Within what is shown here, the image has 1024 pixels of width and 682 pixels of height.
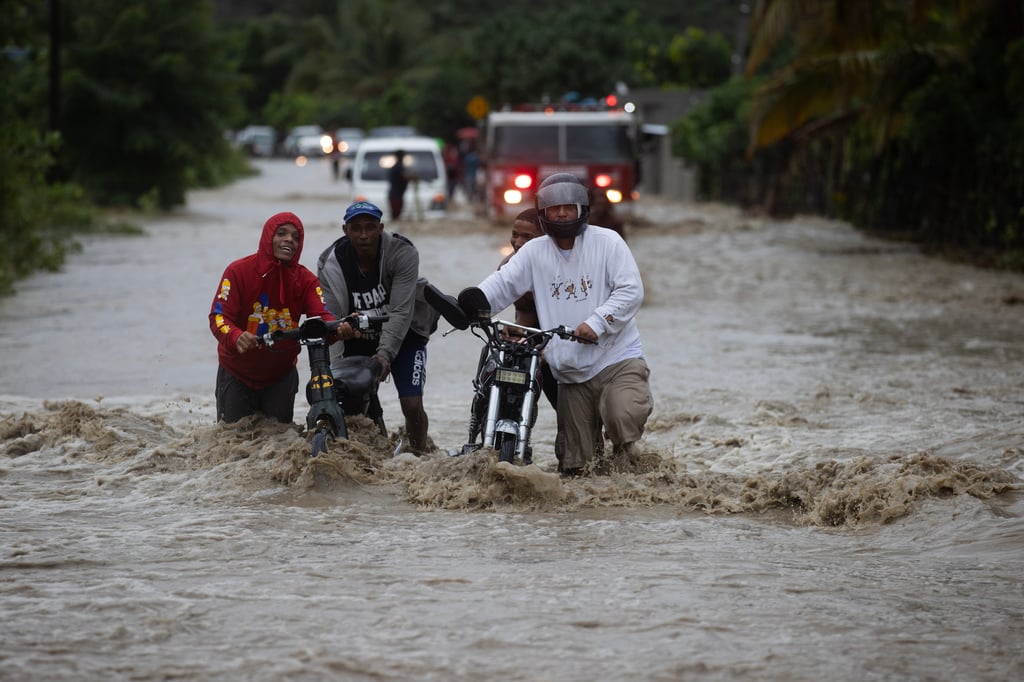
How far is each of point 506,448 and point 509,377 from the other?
363mm

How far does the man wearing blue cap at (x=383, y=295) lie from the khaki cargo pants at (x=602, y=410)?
2.89 ft

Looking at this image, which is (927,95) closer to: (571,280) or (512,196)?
(512,196)

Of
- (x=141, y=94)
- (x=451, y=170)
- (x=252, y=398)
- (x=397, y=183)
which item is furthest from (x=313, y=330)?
(x=451, y=170)

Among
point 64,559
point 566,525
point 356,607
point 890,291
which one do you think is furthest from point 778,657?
point 890,291

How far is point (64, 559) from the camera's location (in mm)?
6730

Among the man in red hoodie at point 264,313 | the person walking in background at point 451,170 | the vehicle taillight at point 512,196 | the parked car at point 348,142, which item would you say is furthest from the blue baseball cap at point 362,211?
the parked car at point 348,142

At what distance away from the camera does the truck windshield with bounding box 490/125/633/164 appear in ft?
87.2

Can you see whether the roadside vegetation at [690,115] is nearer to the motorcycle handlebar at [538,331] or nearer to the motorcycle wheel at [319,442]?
the motorcycle wheel at [319,442]

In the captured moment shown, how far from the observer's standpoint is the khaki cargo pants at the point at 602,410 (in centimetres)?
798

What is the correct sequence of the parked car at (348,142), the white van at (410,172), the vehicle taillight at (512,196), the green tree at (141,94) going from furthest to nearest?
1. the parked car at (348,142)
2. the green tree at (141,94)
3. the white van at (410,172)
4. the vehicle taillight at (512,196)

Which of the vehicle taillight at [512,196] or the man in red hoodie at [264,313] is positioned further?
the vehicle taillight at [512,196]

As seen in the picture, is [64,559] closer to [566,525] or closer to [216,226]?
[566,525]

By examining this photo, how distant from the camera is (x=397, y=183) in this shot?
28.9 m

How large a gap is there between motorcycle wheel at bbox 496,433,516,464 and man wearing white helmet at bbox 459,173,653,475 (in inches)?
23.8
